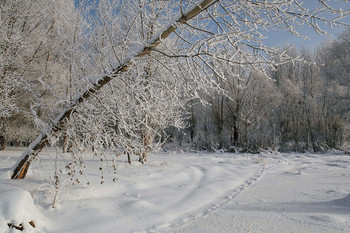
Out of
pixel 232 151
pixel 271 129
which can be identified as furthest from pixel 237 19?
pixel 271 129

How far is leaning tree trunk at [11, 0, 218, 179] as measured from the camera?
219 cm

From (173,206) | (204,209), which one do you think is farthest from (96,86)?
(204,209)

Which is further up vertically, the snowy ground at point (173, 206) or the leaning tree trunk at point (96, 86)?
the leaning tree trunk at point (96, 86)

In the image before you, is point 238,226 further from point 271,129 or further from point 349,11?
point 271,129

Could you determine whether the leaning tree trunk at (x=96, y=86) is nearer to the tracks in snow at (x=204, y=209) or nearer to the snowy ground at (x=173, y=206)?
the snowy ground at (x=173, y=206)

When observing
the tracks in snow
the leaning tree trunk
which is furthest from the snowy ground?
the leaning tree trunk

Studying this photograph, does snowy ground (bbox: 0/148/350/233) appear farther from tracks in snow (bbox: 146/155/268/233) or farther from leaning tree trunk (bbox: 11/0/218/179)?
leaning tree trunk (bbox: 11/0/218/179)

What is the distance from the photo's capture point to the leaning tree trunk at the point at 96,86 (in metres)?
2.19

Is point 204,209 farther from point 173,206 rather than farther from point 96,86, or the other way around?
point 96,86

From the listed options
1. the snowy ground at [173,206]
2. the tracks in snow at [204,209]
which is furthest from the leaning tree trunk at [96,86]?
the tracks in snow at [204,209]

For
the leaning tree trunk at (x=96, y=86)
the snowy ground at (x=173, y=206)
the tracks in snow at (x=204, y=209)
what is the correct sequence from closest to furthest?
the leaning tree trunk at (x=96, y=86)
the snowy ground at (x=173, y=206)
the tracks in snow at (x=204, y=209)

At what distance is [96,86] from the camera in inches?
109

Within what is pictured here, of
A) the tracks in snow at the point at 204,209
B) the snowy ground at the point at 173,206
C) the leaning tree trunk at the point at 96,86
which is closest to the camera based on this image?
the leaning tree trunk at the point at 96,86

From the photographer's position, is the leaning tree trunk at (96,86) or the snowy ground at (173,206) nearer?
the leaning tree trunk at (96,86)
